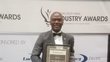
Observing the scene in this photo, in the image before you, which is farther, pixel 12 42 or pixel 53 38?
pixel 12 42

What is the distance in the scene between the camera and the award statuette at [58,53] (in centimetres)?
196

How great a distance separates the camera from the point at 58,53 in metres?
1.97

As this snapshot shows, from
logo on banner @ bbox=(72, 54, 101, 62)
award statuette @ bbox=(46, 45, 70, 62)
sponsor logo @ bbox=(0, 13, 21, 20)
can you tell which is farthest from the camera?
logo on banner @ bbox=(72, 54, 101, 62)

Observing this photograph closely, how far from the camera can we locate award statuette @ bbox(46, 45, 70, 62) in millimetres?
1957

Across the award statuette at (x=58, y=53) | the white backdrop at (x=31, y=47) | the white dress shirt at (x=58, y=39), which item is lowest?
Result: the white backdrop at (x=31, y=47)

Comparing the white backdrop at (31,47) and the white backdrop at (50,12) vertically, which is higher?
the white backdrop at (50,12)

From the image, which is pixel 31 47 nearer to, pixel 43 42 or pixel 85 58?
pixel 85 58

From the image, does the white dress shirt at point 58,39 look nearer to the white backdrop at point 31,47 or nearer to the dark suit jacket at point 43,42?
the dark suit jacket at point 43,42

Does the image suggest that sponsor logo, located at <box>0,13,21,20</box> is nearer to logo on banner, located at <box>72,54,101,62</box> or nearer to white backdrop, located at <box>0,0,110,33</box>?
white backdrop, located at <box>0,0,110,33</box>

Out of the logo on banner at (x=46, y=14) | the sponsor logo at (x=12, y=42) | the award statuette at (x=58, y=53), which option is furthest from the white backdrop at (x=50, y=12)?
the award statuette at (x=58, y=53)

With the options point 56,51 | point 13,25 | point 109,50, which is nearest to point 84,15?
point 109,50

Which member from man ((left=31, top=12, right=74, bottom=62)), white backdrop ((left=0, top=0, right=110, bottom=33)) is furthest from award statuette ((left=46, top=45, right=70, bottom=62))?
white backdrop ((left=0, top=0, right=110, bottom=33))

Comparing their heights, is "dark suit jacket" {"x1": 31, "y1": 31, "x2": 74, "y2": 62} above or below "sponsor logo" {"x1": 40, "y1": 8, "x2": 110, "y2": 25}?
below

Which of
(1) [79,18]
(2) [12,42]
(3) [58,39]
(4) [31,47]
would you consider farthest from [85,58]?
(3) [58,39]
